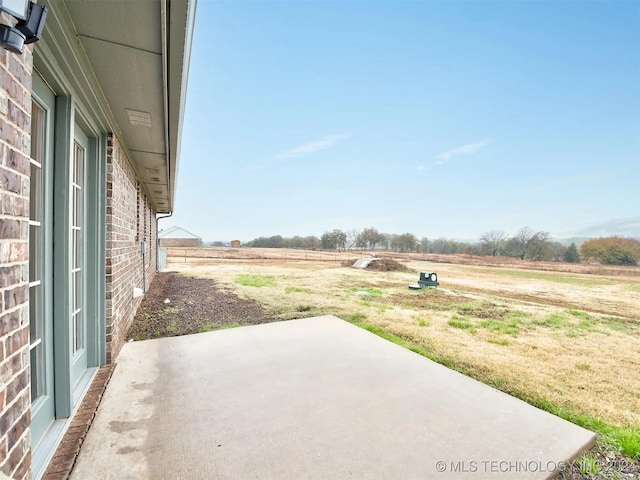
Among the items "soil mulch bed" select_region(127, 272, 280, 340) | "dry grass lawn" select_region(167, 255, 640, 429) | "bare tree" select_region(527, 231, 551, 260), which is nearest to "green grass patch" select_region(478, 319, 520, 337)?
"dry grass lawn" select_region(167, 255, 640, 429)

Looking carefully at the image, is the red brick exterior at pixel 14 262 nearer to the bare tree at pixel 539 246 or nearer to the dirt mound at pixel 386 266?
the dirt mound at pixel 386 266

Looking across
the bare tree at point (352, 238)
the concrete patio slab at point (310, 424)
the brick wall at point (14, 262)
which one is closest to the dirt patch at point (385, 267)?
the concrete patio slab at point (310, 424)

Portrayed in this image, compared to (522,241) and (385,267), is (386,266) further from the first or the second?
(522,241)

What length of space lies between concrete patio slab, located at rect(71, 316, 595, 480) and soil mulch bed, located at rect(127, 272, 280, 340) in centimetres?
134

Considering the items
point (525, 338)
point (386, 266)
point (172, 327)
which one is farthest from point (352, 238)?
point (172, 327)

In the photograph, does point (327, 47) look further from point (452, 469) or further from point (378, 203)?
point (378, 203)

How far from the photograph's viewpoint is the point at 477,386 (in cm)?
265

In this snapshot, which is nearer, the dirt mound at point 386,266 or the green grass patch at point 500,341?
the green grass patch at point 500,341

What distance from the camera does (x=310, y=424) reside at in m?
2.00

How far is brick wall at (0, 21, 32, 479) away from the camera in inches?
37.4

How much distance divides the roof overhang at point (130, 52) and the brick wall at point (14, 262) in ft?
1.80

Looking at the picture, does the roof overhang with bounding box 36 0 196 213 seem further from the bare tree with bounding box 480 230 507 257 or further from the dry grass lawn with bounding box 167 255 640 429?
the bare tree with bounding box 480 230 507 257

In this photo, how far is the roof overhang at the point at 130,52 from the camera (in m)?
1.47

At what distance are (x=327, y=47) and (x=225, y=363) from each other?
15846mm
